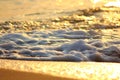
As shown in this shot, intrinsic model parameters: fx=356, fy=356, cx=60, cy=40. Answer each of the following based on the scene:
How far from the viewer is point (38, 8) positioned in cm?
733

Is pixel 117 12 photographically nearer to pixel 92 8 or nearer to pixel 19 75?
pixel 92 8

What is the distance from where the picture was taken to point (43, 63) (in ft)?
11.3

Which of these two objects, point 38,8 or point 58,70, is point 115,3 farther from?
point 58,70

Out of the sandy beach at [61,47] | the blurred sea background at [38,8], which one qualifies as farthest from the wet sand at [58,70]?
the blurred sea background at [38,8]

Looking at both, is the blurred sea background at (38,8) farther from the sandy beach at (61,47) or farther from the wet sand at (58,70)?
the wet sand at (58,70)

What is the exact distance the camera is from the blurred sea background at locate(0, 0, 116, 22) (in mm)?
6745

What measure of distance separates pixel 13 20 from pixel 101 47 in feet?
9.25

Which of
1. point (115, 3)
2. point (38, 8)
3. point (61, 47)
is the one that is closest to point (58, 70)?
point (61, 47)

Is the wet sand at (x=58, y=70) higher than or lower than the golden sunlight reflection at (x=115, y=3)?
lower

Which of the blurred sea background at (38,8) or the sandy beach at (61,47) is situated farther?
the blurred sea background at (38,8)

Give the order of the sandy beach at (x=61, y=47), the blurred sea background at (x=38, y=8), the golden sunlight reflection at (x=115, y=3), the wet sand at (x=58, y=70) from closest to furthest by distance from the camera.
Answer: the wet sand at (x=58, y=70)
the sandy beach at (x=61, y=47)
the blurred sea background at (x=38, y=8)
the golden sunlight reflection at (x=115, y=3)

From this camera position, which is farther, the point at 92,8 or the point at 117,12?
the point at 92,8

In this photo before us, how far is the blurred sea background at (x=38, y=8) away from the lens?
6.75m

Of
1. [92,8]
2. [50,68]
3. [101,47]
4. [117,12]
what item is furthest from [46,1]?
[50,68]
